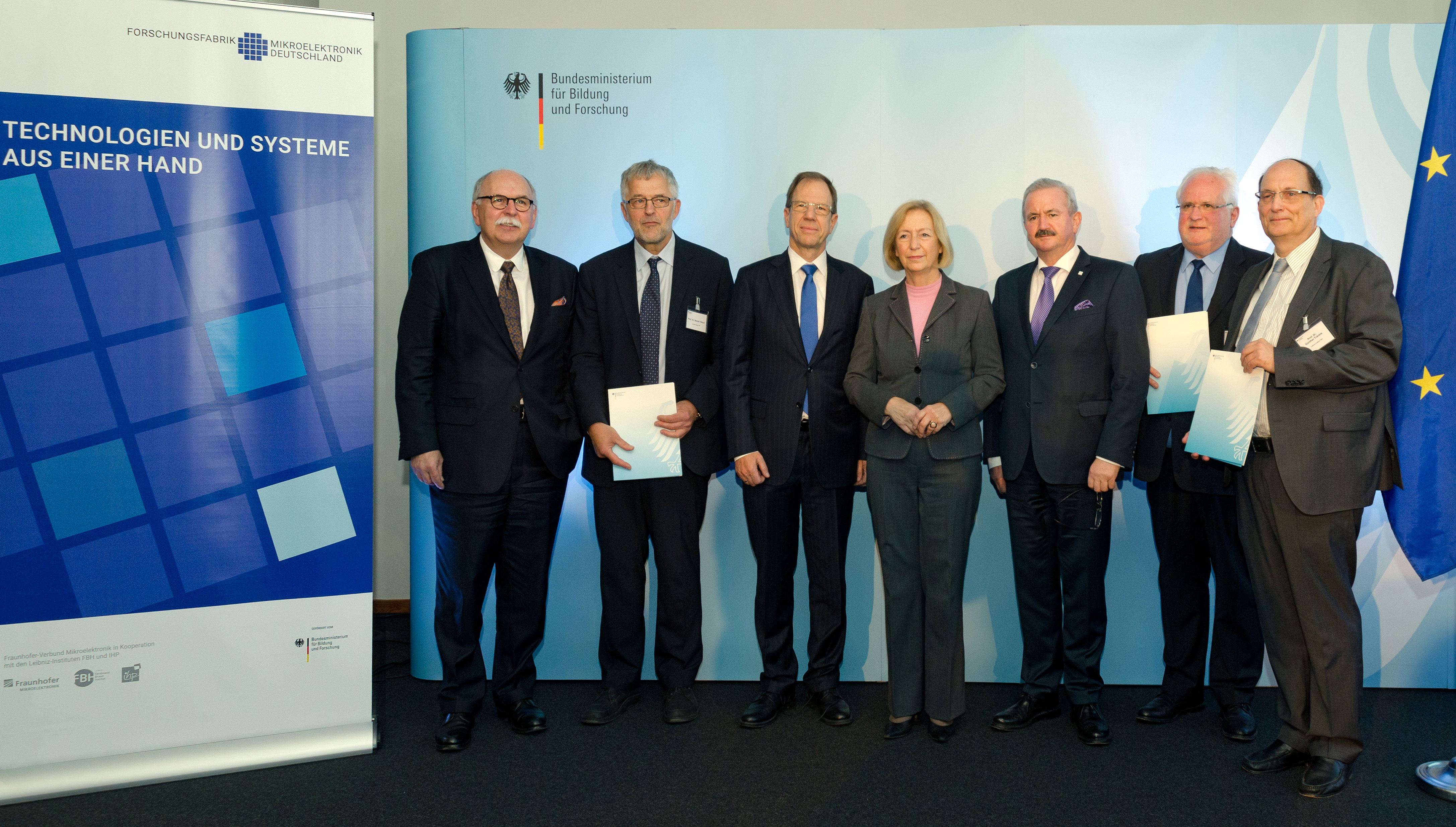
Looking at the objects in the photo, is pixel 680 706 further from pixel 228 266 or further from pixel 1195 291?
pixel 1195 291

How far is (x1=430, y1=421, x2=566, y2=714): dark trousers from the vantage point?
3154 millimetres

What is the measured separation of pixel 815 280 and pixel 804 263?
80 mm

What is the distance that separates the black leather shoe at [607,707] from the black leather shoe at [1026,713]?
1.43m

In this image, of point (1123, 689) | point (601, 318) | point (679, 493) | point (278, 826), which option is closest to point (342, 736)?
point (278, 826)

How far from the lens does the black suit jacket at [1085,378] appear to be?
3.03 meters


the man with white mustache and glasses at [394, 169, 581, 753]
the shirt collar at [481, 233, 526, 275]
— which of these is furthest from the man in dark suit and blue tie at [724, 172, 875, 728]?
the shirt collar at [481, 233, 526, 275]

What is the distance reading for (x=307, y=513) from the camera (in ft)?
9.84

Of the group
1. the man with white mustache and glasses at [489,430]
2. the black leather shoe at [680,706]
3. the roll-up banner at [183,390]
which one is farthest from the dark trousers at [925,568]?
the roll-up banner at [183,390]

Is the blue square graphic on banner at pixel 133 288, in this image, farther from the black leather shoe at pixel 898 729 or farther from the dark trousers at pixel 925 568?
the black leather shoe at pixel 898 729

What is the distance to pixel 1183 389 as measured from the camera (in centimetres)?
309


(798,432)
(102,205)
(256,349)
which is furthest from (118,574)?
(798,432)

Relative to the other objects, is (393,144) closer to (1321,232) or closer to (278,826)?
(278,826)

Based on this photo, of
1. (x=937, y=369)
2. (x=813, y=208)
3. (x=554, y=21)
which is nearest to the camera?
(x=937, y=369)

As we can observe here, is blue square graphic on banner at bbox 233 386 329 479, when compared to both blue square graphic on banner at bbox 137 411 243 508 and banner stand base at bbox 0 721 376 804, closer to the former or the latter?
blue square graphic on banner at bbox 137 411 243 508
